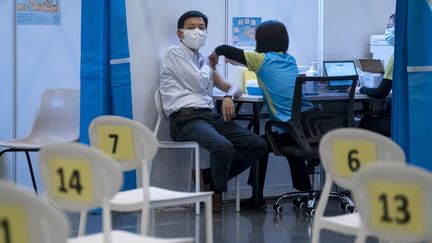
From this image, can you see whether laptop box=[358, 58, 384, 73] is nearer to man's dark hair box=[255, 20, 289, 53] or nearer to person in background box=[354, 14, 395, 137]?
person in background box=[354, 14, 395, 137]

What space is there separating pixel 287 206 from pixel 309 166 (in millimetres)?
388

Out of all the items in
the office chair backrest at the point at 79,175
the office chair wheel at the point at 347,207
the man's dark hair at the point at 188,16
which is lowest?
the office chair wheel at the point at 347,207

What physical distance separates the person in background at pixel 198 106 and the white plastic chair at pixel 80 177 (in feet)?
9.21

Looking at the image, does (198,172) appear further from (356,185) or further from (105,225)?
(356,185)

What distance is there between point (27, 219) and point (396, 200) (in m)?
1.02

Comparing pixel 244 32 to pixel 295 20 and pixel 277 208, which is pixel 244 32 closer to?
pixel 295 20

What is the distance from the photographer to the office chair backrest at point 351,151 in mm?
2848

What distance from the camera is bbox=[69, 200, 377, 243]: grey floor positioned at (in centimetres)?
489

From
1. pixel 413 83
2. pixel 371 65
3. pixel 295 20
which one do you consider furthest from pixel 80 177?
pixel 371 65

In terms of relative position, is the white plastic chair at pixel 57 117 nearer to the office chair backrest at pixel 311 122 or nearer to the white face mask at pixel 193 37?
the white face mask at pixel 193 37

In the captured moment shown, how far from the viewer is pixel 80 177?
260 centimetres

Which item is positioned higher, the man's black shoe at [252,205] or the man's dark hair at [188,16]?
the man's dark hair at [188,16]

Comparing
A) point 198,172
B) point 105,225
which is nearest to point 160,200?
point 105,225

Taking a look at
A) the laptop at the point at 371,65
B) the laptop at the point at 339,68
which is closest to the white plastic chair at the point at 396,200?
the laptop at the point at 339,68
